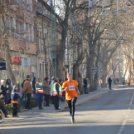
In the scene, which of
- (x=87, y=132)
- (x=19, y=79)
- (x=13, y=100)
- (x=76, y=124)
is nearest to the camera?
(x=87, y=132)

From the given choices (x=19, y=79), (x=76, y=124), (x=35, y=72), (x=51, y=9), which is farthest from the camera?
(x=35, y=72)

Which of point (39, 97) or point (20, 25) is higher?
point (20, 25)

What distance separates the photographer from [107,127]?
10.2 metres

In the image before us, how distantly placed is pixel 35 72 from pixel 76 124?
24262mm

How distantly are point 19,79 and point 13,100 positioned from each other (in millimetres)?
16641

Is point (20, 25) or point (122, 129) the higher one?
point (20, 25)

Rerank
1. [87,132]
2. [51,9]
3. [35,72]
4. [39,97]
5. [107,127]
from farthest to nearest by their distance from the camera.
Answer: [35,72] < [51,9] < [39,97] < [107,127] < [87,132]

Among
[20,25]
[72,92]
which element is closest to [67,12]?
[20,25]

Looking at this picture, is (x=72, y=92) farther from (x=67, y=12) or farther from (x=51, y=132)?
(x=67, y=12)

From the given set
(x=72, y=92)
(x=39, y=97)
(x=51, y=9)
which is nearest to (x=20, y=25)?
(x=51, y=9)

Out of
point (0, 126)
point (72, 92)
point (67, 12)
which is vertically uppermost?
point (67, 12)

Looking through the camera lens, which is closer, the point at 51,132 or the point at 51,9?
the point at 51,132

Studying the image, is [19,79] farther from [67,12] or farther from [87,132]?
[87,132]

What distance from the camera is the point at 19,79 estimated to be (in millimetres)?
30531
